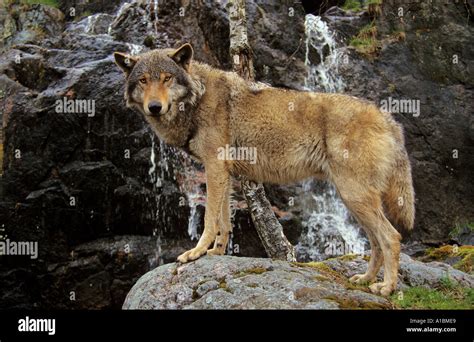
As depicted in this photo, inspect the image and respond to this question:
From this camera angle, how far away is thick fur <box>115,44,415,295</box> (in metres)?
7.33

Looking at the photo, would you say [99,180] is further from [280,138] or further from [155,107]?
[280,138]

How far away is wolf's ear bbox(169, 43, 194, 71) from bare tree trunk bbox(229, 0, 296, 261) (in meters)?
2.94

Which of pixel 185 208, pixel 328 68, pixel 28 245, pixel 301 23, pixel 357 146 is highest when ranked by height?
pixel 301 23

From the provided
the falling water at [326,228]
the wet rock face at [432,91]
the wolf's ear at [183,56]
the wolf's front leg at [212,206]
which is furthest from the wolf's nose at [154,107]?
the wet rock face at [432,91]

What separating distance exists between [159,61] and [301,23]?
1221 cm

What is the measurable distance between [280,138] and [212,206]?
1.30 metres

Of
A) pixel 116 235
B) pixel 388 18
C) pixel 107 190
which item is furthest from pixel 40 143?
pixel 388 18

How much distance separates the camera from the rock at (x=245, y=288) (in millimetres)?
6453

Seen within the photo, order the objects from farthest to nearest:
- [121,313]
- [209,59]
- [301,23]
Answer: [301,23], [209,59], [121,313]

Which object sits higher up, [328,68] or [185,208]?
[328,68]

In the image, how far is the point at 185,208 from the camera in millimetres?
14930

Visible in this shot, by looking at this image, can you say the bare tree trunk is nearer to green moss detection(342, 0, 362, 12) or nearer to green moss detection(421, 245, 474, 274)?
green moss detection(421, 245, 474, 274)

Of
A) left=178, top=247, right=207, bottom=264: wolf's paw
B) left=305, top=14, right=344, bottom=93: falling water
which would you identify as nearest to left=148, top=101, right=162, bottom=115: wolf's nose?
left=178, top=247, right=207, bottom=264: wolf's paw

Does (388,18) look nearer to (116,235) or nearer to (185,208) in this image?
(185,208)
